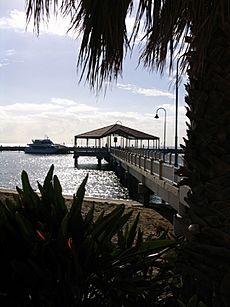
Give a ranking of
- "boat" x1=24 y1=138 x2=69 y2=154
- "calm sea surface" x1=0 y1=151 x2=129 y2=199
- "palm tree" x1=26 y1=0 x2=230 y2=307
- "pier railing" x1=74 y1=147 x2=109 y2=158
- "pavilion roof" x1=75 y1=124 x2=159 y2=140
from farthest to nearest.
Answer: "boat" x1=24 y1=138 x2=69 y2=154
"pier railing" x1=74 y1=147 x2=109 y2=158
"pavilion roof" x1=75 y1=124 x2=159 y2=140
"calm sea surface" x1=0 y1=151 x2=129 y2=199
"palm tree" x1=26 y1=0 x2=230 y2=307

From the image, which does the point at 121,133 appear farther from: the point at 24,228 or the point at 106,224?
the point at 24,228

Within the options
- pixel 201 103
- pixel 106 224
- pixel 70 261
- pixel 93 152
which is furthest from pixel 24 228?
pixel 93 152

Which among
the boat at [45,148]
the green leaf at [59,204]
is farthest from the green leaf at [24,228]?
the boat at [45,148]

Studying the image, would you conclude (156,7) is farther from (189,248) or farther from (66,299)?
(66,299)

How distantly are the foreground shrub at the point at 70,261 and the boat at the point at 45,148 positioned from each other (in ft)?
362

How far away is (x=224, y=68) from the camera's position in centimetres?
332

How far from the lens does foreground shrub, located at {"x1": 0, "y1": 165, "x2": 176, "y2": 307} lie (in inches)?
132

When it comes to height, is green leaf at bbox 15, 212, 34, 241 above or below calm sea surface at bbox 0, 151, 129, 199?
above

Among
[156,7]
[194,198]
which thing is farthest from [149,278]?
[156,7]

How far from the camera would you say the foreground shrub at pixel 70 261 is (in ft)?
11.0

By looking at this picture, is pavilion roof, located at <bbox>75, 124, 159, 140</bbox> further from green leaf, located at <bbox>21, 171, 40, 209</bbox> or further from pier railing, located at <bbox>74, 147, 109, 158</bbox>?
green leaf, located at <bbox>21, 171, 40, 209</bbox>

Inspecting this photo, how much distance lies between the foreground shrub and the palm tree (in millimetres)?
427

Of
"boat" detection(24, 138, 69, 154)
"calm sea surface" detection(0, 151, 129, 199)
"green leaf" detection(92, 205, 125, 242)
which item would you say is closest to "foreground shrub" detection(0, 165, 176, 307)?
"green leaf" detection(92, 205, 125, 242)

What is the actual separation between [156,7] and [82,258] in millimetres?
2073
